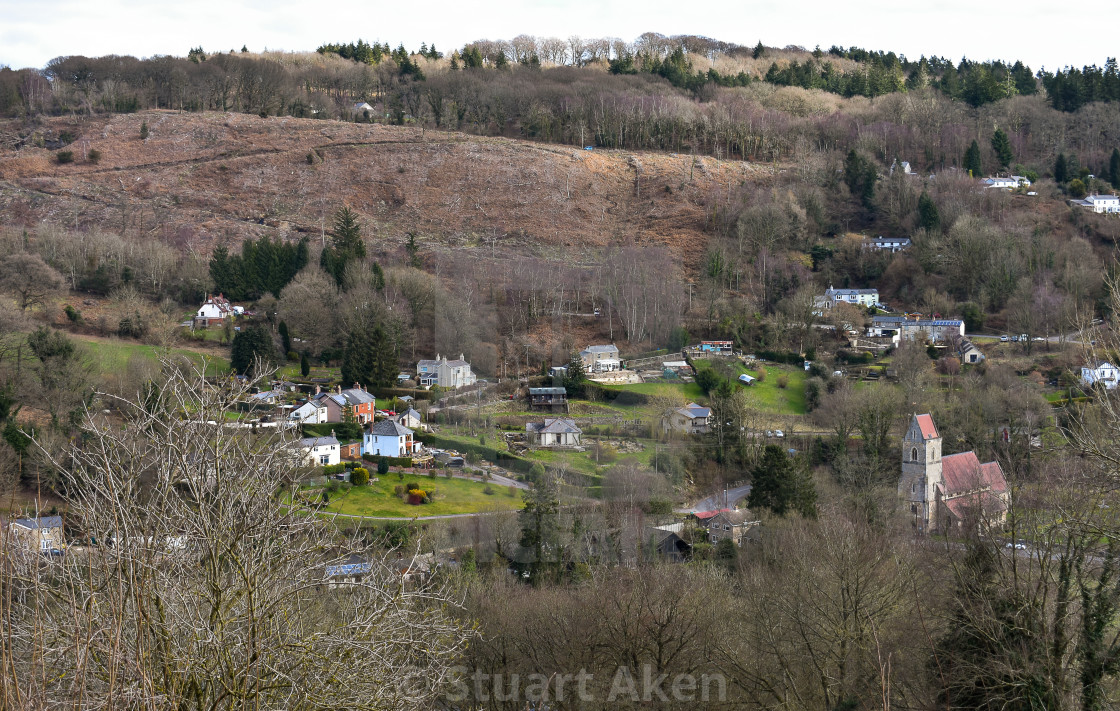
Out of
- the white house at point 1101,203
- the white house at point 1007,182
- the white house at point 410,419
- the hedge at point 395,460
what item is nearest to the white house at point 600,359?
the white house at point 410,419

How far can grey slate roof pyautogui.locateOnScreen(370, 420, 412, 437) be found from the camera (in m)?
18.4

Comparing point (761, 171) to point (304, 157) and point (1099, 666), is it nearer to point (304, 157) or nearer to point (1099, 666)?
point (304, 157)

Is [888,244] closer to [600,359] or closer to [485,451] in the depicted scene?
[600,359]

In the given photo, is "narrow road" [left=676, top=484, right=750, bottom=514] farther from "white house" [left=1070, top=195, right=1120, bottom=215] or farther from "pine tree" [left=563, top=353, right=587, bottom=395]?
"white house" [left=1070, top=195, right=1120, bottom=215]

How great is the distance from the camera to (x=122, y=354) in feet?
69.3

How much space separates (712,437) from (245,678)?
15964 mm

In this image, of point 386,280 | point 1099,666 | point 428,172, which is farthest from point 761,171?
point 1099,666

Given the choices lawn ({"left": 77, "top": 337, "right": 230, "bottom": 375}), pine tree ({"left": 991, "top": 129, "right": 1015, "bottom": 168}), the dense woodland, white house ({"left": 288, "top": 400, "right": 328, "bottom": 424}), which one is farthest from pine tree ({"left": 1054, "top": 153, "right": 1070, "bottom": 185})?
lawn ({"left": 77, "top": 337, "right": 230, "bottom": 375})

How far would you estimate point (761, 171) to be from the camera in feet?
121

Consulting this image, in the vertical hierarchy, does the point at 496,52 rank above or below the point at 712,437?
above

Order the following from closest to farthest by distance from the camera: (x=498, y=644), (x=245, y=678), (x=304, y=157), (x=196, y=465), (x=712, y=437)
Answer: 1. (x=245, y=678)
2. (x=196, y=465)
3. (x=498, y=644)
4. (x=712, y=437)
5. (x=304, y=157)

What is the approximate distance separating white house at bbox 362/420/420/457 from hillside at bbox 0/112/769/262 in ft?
42.4

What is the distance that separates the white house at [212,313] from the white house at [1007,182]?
2591 cm

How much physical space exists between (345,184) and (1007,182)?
24.3 metres
